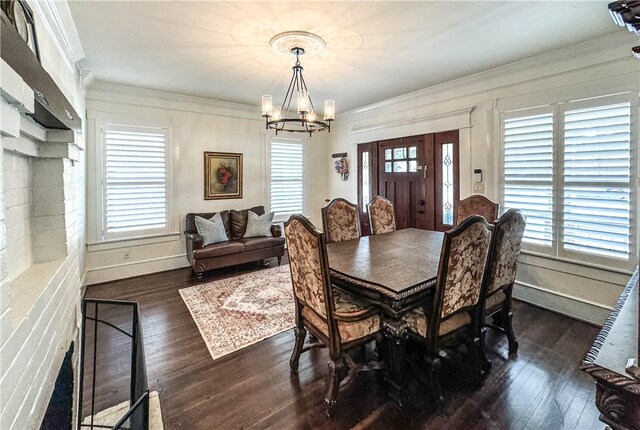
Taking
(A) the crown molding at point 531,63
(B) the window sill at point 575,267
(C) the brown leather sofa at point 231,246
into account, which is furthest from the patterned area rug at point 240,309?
(A) the crown molding at point 531,63

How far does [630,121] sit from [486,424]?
2.91 m

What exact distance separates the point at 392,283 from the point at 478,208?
217 cm

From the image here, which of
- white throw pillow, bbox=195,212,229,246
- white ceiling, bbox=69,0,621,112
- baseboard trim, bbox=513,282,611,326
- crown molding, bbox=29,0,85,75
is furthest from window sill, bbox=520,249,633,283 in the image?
crown molding, bbox=29,0,85,75

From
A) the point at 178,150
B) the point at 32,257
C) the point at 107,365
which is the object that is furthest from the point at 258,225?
the point at 32,257

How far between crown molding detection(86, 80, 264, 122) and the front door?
7.91ft

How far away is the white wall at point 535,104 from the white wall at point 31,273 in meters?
4.10

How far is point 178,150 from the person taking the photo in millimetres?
4691

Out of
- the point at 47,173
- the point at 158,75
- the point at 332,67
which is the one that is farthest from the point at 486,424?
the point at 158,75

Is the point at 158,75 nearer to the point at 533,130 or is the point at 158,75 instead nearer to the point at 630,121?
the point at 533,130

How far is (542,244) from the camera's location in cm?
336

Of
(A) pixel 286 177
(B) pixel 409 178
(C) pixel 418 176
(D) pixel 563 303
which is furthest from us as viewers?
(A) pixel 286 177

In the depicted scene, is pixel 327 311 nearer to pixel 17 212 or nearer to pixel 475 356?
pixel 475 356

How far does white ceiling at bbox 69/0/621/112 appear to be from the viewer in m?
2.31

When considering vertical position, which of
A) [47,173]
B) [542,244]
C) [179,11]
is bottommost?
[542,244]
